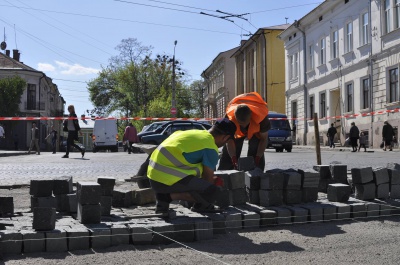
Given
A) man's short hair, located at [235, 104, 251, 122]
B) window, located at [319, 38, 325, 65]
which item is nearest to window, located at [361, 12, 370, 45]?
window, located at [319, 38, 325, 65]

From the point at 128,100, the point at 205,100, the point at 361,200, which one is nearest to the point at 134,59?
the point at 128,100

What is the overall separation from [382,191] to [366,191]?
31 cm

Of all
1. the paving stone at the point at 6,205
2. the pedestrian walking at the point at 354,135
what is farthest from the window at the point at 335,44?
the paving stone at the point at 6,205

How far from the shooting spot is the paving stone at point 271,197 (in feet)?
23.4

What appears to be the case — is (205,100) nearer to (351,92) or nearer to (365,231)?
(351,92)

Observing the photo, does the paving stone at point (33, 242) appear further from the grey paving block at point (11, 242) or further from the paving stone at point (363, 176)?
the paving stone at point (363, 176)

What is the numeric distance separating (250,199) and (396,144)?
21.8 metres

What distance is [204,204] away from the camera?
21.5 ft

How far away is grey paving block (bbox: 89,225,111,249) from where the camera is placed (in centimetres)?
537

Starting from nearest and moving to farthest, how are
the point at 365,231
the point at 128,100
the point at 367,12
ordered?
the point at 365,231 → the point at 367,12 → the point at 128,100

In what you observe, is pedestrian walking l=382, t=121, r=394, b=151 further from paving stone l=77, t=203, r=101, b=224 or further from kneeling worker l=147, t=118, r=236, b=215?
paving stone l=77, t=203, r=101, b=224

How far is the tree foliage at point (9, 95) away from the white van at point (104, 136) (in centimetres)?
1692

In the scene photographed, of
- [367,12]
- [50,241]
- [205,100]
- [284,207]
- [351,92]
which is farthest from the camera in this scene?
[205,100]

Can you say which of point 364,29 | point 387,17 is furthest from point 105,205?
point 364,29
